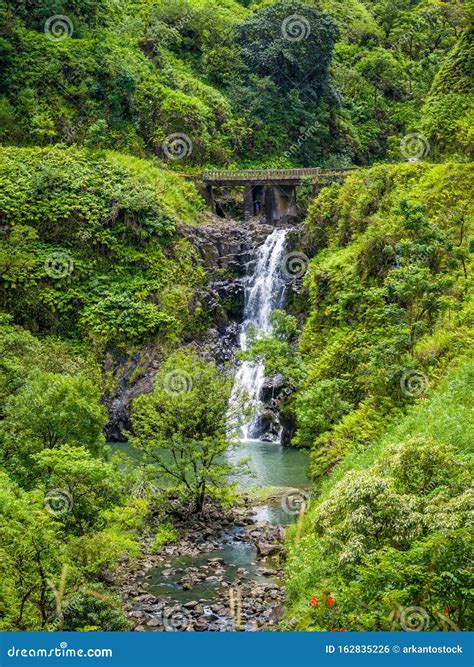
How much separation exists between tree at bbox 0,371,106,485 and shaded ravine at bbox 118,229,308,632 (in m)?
3.79

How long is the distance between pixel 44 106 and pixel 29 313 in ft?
48.9

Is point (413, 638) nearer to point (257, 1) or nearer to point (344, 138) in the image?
point (344, 138)

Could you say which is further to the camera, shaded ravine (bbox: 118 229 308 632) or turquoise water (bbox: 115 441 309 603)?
turquoise water (bbox: 115 441 309 603)

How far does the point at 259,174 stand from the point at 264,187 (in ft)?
4.71

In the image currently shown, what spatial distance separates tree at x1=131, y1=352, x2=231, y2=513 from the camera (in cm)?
2539

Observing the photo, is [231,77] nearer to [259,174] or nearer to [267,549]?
[259,174]

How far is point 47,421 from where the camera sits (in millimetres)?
22859

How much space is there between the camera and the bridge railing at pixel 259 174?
48006mm

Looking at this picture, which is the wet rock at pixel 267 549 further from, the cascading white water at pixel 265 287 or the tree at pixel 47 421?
the cascading white water at pixel 265 287

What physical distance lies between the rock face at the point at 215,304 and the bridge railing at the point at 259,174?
280cm

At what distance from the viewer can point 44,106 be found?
1908 inches

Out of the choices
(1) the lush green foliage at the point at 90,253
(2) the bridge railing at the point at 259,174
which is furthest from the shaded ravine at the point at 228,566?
(2) the bridge railing at the point at 259,174

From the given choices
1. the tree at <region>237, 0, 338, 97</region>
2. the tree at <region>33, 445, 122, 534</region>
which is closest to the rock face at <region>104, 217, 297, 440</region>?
the tree at <region>33, 445, 122, 534</region>

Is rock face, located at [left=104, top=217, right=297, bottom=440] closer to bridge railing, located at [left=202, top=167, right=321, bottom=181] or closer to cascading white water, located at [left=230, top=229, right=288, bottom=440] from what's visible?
cascading white water, located at [left=230, top=229, right=288, bottom=440]
